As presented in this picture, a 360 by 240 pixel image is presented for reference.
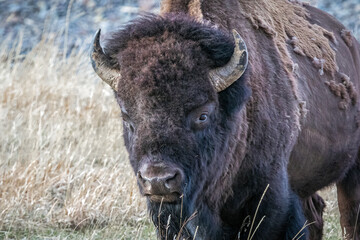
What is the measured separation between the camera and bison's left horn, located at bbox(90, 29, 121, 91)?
4.54 meters

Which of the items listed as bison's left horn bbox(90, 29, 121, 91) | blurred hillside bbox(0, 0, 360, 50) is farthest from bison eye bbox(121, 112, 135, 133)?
blurred hillside bbox(0, 0, 360, 50)

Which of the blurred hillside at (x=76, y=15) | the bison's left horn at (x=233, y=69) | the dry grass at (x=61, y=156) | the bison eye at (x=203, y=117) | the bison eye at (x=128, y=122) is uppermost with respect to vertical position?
the bison's left horn at (x=233, y=69)

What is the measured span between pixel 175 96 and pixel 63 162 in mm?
3227

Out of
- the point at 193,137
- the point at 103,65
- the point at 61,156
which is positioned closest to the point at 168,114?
the point at 193,137

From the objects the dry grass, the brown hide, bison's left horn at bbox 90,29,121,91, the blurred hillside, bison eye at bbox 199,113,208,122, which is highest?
bison's left horn at bbox 90,29,121,91

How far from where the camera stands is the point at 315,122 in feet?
18.0

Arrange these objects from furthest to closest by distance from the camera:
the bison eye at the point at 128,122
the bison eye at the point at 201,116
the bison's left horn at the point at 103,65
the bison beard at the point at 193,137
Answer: the bison's left horn at the point at 103,65, the bison eye at the point at 128,122, the bison eye at the point at 201,116, the bison beard at the point at 193,137

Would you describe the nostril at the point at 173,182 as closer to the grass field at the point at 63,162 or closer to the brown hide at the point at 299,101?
the brown hide at the point at 299,101

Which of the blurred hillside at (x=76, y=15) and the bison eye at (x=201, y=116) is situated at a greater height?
the bison eye at (x=201, y=116)

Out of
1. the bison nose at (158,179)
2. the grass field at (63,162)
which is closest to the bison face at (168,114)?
the bison nose at (158,179)

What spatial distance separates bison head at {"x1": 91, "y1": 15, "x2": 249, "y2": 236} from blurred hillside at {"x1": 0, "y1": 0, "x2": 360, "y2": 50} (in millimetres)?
8648

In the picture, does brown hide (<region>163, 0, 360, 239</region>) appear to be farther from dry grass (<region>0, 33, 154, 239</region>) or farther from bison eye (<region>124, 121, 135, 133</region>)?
dry grass (<region>0, 33, 154, 239</region>)

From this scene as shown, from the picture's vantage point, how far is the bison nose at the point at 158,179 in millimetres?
3879

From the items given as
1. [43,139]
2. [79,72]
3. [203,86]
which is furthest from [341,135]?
[79,72]
